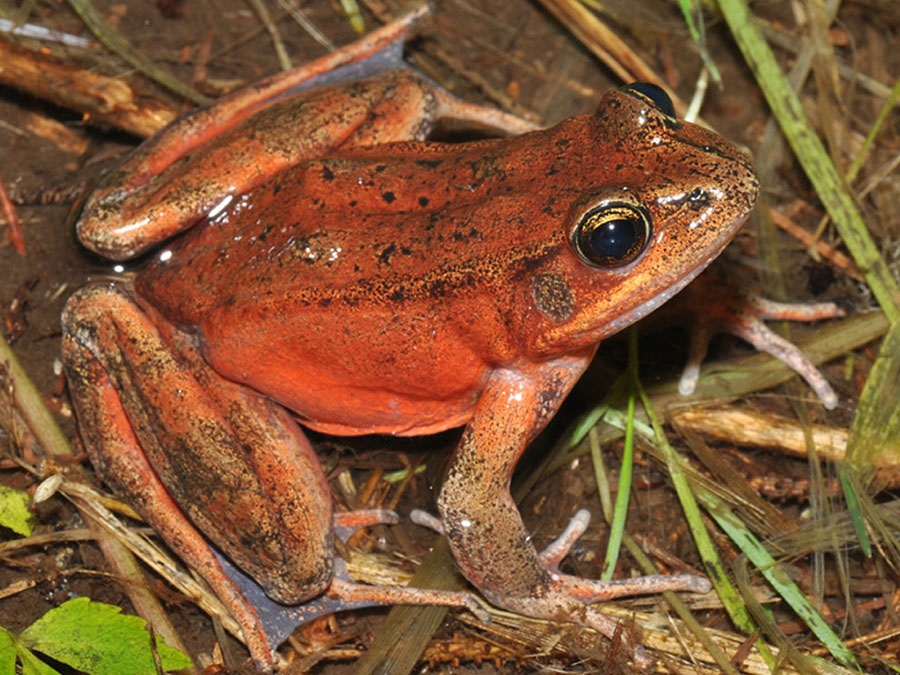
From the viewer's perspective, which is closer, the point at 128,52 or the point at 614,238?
the point at 614,238

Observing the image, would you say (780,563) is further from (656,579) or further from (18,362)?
(18,362)

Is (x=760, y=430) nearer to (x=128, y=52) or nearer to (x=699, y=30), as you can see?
(x=699, y=30)

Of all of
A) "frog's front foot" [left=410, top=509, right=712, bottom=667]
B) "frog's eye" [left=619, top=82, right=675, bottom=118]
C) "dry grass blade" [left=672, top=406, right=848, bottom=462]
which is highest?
"frog's eye" [left=619, top=82, right=675, bottom=118]

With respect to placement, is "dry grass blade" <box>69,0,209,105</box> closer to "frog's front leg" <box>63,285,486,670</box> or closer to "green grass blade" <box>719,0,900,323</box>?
"frog's front leg" <box>63,285,486,670</box>

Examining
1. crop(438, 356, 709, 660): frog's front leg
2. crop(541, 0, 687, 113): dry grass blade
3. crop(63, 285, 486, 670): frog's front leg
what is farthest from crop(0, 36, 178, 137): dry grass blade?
crop(438, 356, 709, 660): frog's front leg

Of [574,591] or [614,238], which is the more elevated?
[614,238]

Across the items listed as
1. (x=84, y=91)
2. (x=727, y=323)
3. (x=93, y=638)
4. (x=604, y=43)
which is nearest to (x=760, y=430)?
(x=727, y=323)

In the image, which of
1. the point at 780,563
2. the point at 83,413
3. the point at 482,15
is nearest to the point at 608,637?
the point at 780,563

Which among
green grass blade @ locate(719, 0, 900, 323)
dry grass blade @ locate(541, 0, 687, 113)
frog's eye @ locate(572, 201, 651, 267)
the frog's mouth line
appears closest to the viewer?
frog's eye @ locate(572, 201, 651, 267)
